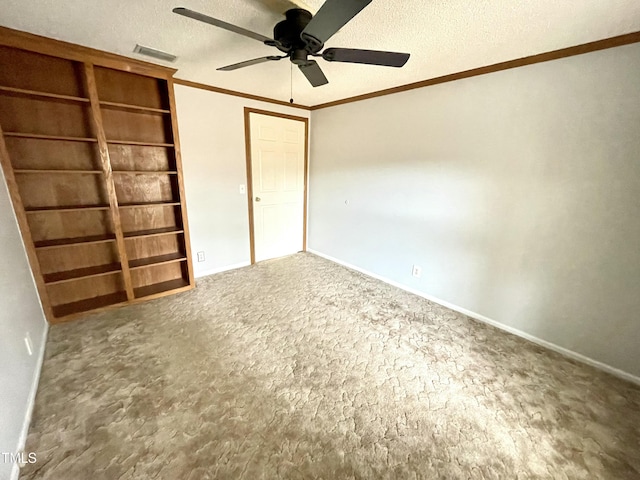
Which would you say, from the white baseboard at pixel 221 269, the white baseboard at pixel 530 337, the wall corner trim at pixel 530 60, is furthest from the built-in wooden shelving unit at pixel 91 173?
the white baseboard at pixel 530 337

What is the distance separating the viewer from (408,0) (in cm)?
133

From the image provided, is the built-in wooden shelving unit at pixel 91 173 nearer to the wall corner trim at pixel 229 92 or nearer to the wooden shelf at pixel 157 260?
the wooden shelf at pixel 157 260

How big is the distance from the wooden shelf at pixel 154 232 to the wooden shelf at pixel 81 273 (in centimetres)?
33

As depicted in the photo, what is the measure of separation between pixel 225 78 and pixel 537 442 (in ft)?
12.0

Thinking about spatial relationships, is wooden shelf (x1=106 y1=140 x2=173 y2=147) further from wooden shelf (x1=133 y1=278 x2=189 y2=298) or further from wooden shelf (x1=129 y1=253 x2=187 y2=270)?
wooden shelf (x1=133 y1=278 x2=189 y2=298)

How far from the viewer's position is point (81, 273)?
2.36 metres

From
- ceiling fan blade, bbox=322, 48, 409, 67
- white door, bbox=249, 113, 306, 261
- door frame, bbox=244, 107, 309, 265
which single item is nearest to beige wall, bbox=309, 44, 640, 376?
door frame, bbox=244, 107, 309, 265

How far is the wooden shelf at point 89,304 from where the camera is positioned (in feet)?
7.61

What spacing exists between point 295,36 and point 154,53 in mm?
1389

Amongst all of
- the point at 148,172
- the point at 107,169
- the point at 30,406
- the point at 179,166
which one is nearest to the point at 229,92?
the point at 179,166

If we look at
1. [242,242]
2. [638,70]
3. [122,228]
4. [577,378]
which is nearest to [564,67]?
[638,70]

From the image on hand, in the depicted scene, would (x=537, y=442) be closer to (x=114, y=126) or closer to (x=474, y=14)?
(x=474, y=14)

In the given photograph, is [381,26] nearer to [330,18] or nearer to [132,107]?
[330,18]

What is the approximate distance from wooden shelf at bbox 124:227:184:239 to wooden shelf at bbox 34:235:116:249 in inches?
6.0
